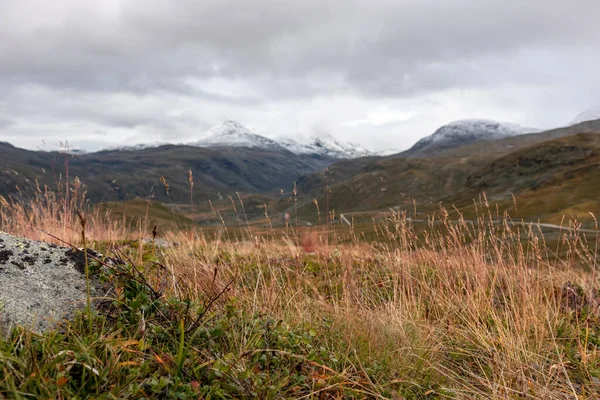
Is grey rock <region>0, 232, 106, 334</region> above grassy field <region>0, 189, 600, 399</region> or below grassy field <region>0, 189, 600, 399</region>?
above

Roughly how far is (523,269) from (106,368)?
15.3 ft

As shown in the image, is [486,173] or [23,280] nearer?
[23,280]

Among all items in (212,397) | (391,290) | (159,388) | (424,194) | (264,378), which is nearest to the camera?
(159,388)

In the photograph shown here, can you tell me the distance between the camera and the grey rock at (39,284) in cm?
233

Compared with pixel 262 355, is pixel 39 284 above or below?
above

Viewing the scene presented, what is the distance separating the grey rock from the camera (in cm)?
233

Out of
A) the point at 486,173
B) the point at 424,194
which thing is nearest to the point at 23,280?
the point at 486,173

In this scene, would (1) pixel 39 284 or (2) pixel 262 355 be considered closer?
(2) pixel 262 355

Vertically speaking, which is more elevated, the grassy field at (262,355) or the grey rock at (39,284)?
the grey rock at (39,284)

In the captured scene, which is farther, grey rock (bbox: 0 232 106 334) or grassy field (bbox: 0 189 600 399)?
grey rock (bbox: 0 232 106 334)

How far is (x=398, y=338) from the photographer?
3.23 m

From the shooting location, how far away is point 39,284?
103 inches

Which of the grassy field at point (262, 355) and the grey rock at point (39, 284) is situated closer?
the grassy field at point (262, 355)

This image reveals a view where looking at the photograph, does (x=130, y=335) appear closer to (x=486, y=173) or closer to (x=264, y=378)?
(x=264, y=378)
